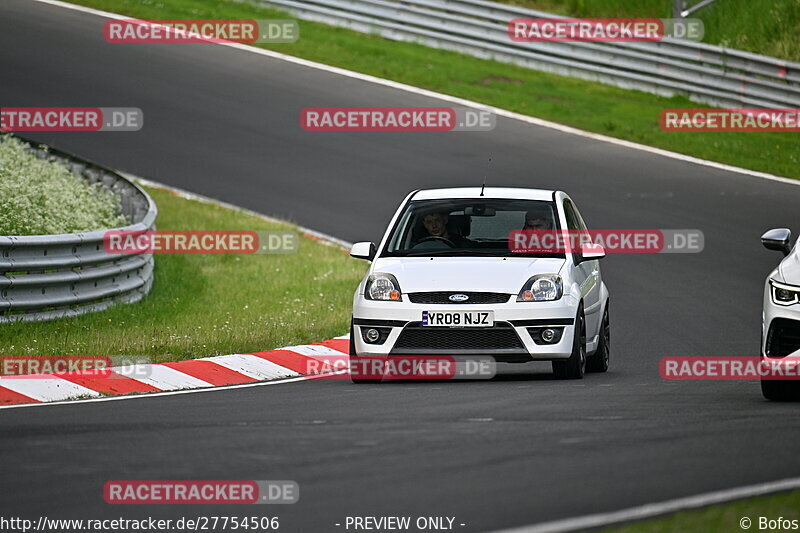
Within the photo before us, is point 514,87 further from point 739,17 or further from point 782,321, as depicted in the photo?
point 782,321

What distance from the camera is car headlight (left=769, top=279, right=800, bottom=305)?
9391 millimetres

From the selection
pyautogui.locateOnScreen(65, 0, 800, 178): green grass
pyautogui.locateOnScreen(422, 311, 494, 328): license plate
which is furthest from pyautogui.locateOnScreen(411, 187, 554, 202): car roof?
pyautogui.locateOnScreen(65, 0, 800, 178): green grass

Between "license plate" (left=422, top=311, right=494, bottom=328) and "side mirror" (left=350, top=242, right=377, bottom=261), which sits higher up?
"side mirror" (left=350, top=242, right=377, bottom=261)

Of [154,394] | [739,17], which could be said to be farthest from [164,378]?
[739,17]

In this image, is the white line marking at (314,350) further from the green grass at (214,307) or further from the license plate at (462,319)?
the license plate at (462,319)

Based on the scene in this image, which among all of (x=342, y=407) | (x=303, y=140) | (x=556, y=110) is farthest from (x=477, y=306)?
(x=556, y=110)

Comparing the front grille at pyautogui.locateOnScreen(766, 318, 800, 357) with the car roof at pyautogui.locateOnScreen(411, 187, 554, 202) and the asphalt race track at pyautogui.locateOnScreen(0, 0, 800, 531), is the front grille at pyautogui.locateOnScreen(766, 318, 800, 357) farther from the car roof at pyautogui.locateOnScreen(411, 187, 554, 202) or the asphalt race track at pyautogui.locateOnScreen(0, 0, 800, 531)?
the car roof at pyautogui.locateOnScreen(411, 187, 554, 202)

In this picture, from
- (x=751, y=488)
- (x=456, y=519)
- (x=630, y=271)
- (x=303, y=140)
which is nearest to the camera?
(x=456, y=519)

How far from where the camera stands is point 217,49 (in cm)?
2902

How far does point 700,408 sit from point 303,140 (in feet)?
53.1

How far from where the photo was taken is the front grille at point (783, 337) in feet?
30.7

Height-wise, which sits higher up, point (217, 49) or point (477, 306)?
point (217, 49)

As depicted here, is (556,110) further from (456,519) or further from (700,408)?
(456,519)

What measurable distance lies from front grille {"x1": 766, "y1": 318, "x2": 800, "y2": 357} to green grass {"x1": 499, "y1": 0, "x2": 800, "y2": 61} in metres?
19.9
